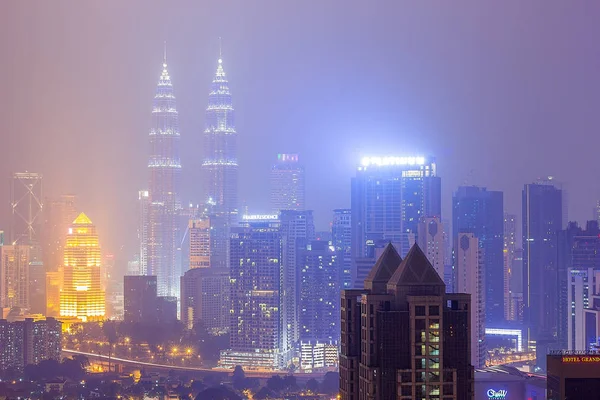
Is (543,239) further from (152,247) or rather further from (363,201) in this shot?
(152,247)

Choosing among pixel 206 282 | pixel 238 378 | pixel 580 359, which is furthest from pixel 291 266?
pixel 580 359

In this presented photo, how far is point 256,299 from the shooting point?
134ft

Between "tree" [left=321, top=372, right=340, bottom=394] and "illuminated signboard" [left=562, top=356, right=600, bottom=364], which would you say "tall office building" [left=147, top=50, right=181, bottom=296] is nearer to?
"tree" [left=321, top=372, right=340, bottom=394]

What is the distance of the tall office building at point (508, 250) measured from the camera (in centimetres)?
3941

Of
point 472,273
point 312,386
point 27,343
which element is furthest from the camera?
point 27,343

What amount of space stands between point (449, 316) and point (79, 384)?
71.2ft

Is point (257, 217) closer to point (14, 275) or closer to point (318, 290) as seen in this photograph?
point (318, 290)

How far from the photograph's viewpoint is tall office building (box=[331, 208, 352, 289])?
40.5 meters

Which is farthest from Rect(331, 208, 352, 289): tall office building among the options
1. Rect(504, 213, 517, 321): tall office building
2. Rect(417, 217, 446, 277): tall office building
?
Rect(504, 213, 517, 321): tall office building

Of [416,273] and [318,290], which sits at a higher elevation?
[416,273]

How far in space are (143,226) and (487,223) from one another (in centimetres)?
1438

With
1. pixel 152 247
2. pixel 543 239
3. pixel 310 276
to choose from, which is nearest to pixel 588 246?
pixel 543 239

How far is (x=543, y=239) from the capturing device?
39750 millimetres

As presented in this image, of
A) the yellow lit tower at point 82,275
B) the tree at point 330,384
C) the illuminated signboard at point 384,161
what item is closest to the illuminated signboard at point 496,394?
the tree at point 330,384
